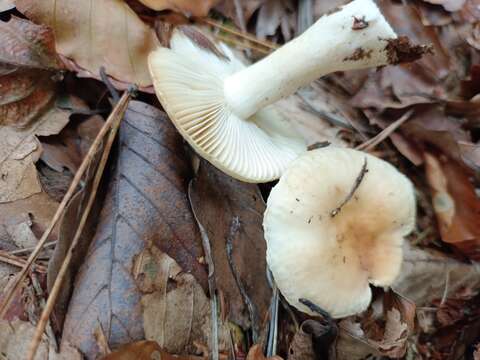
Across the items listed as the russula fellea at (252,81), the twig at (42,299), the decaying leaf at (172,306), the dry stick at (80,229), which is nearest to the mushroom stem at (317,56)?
the russula fellea at (252,81)

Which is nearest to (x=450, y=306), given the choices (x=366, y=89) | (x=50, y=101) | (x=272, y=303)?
(x=272, y=303)

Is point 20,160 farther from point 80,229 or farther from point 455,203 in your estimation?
point 455,203

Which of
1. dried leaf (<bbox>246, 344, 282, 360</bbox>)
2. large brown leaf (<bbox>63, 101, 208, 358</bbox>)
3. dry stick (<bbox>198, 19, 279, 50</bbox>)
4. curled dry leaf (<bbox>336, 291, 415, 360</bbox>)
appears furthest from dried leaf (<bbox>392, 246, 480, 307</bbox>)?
dry stick (<bbox>198, 19, 279, 50</bbox>)

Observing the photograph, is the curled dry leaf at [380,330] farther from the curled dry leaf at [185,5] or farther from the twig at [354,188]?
the curled dry leaf at [185,5]

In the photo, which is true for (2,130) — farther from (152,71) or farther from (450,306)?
(450,306)

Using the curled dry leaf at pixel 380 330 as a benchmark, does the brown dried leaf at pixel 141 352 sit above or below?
above

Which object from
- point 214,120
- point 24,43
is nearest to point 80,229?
point 214,120
